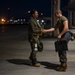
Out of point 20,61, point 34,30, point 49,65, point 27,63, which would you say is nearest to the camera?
point 34,30

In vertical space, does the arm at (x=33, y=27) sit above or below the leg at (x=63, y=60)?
above

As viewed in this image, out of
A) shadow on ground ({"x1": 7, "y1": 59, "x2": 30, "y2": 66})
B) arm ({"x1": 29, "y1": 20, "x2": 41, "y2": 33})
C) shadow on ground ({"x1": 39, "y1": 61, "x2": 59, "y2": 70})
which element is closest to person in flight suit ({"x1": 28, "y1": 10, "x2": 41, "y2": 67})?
arm ({"x1": 29, "y1": 20, "x2": 41, "y2": 33})

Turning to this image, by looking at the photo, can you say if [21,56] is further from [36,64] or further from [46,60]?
[36,64]

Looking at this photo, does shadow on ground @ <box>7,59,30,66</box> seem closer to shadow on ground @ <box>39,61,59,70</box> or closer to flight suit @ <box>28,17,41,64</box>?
shadow on ground @ <box>39,61,59,70</box>

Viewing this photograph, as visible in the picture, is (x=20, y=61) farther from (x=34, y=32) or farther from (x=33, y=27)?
(x=33, y=27)

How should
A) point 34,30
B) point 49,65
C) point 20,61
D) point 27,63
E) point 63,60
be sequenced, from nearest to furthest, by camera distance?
point 63,60, point 34,30, point 49,65, point 27,63, point 20,61

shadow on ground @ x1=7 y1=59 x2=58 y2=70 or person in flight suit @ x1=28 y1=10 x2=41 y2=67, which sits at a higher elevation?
person in flight suit @ x1=28 y1=10 x2=41 y2=67

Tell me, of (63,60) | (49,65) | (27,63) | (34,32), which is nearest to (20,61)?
(27,63)

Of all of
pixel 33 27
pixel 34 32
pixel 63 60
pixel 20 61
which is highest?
pixel 33 27

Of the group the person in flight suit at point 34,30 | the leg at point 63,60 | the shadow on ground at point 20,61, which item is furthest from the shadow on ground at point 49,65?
the shadow on ground at point 20,61

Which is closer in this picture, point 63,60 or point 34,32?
point 63,60

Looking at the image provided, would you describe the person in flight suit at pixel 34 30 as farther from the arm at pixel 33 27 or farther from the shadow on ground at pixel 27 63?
the shadow on ground at pixel 27 63

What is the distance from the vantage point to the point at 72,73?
1013 cm

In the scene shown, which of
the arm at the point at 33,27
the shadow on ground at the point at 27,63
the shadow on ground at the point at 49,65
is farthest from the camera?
the shadow on ground at the point at 27,63
